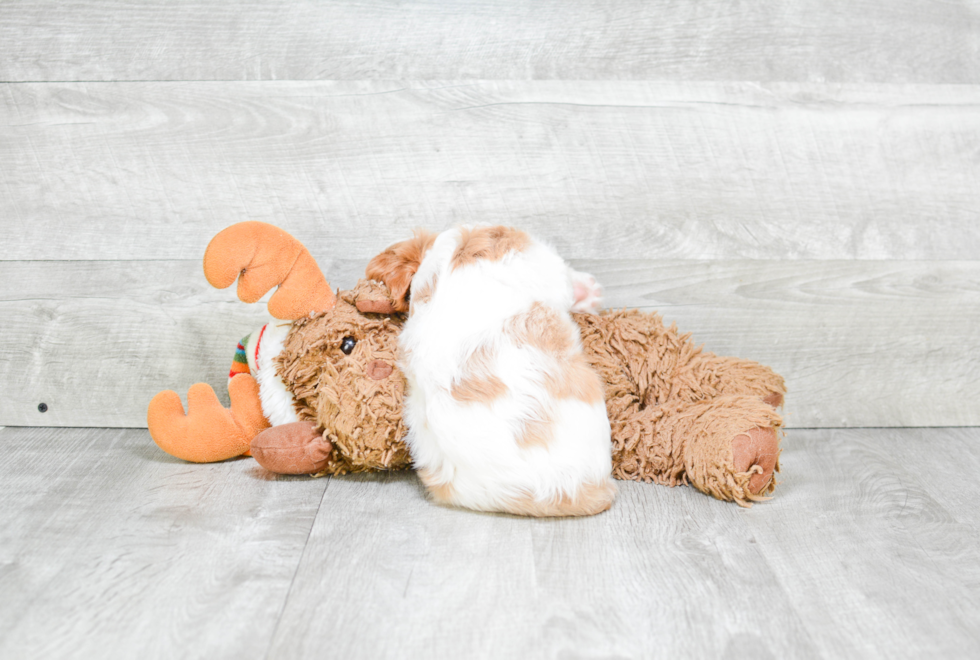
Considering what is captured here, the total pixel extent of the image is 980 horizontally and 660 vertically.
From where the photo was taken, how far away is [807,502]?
964 millimetres

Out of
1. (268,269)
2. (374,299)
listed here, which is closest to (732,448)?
(374,299)

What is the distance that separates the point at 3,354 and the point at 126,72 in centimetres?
47

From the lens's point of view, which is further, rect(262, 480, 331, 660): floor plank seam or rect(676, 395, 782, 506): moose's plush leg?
rect(676, 395, 782, 506): moose's plush leg

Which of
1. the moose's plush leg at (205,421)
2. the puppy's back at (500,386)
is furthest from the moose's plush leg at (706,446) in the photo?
the moose's plush leg at (205,421)

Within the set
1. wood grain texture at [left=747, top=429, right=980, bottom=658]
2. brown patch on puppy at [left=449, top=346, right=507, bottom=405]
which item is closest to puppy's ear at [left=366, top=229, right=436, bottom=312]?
brown patch on puppy at [left=449, top=346, right=507, bottom=405]

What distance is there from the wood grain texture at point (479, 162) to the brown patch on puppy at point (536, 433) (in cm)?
39

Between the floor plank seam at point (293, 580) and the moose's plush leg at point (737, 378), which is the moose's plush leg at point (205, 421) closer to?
the floor plank seam at point (293, 580)

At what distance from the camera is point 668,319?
3.87ft

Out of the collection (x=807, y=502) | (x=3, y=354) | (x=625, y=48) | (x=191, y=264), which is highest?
(x=625, y=48)

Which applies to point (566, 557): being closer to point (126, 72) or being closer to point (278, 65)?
point (278, 65)

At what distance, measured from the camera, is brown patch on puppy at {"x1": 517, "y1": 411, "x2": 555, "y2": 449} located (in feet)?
2.72

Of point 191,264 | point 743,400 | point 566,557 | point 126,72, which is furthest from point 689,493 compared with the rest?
point 126,72

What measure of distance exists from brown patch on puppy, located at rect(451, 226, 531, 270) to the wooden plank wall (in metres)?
0.22

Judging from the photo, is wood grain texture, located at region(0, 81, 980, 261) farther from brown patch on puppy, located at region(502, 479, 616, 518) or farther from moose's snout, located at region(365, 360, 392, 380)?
brown patch on puppy, located at region(502, 479, 616, 518)
